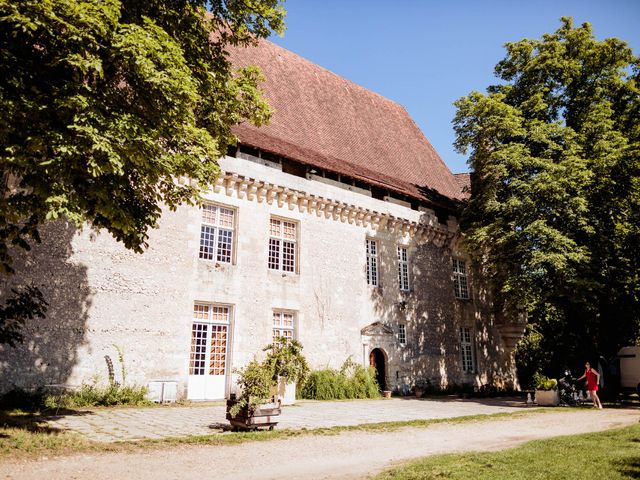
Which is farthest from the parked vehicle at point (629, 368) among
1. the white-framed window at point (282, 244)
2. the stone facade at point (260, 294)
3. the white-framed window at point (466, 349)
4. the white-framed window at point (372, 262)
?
the white-framed window at point (282, 244)

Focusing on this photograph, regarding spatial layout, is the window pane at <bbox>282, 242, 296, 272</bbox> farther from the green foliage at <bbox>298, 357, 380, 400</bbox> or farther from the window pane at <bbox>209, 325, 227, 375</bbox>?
the green foliage at <bbox>298, 357, 380, 400</bbox>

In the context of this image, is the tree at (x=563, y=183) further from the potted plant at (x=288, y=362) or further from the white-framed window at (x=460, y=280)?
the potted plant at (x=288, y=362)

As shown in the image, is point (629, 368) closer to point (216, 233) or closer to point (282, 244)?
point (282, 244)

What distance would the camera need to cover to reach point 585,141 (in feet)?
56.4

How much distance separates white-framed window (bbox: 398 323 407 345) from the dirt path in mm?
9099

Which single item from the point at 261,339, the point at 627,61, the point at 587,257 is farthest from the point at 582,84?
the point at 261,339

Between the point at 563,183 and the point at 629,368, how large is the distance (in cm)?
909

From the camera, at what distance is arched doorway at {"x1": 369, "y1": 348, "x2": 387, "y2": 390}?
697 inches

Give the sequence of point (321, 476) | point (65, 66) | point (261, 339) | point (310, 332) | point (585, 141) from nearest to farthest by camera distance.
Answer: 1. point (321, 476)
2. point (65, 66)
3. point (261, 339)
4. point (310, 332)
5. point (585, 141)

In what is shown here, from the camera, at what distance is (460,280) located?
72.8 ft

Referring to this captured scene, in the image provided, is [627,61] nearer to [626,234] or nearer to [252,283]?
[626,234]

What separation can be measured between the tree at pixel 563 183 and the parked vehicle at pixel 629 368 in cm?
70

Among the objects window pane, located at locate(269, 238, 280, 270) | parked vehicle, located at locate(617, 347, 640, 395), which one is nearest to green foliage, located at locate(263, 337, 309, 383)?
window pane, located at locate(269, 238, 280, 270)

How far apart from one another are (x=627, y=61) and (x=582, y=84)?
1960 mm
